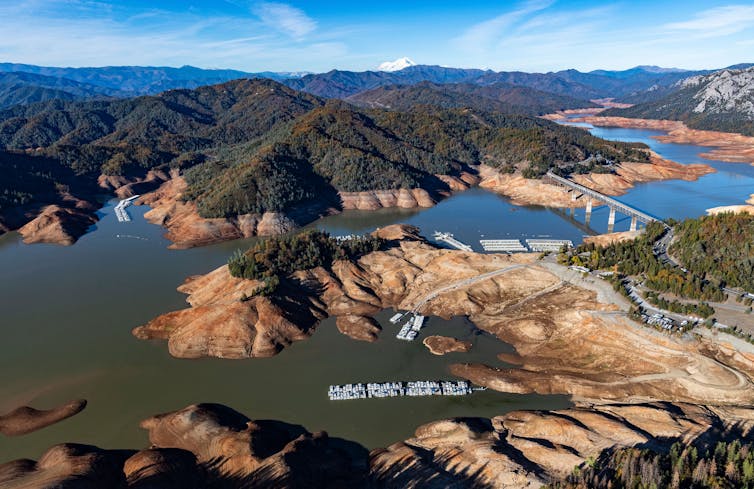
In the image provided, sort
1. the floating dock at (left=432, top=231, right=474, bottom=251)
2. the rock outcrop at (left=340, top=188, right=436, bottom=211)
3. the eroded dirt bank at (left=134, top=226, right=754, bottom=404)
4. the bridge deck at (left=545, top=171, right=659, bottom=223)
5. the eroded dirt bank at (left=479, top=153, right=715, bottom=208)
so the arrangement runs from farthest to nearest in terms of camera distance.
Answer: the eroded dirt bank at (left=479, top=153, right=715, bottom=208) → the rock outcrop at (left=340, top=188, right=436, bottom=211) → the bridge deck at (left=545, top=171, right=659, bottom=223) → the floating dock at (left=432, top=231, right=474, bottom=251) → the eroded dirt bank at (left=134, top=226, right=754, bottom=404)

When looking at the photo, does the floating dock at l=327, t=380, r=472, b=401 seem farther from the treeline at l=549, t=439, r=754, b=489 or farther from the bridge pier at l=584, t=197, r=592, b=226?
the bridge pier at l=584, t=197, r=592, b=226

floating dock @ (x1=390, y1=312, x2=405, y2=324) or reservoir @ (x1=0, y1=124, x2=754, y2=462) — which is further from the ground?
floating dock @ (x1=390, y1=312, x2=405, y2=324)

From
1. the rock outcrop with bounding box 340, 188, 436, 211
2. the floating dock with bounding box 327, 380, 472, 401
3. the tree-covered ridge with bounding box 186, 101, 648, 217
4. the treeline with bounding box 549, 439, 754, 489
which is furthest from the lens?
the rock outcrop with bounding box 340, 188, 436, 211

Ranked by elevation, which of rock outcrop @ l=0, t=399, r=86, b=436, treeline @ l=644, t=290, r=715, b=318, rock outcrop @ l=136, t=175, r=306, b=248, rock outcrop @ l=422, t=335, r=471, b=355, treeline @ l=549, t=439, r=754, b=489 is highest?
rock outcrop @ l=136, t=175, r=306, b=248

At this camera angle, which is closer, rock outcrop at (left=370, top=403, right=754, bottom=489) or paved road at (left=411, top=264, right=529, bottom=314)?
rock outcrop at (left=370, top=403, right=754, bottom=489)

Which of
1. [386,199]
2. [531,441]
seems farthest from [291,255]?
[386,199]

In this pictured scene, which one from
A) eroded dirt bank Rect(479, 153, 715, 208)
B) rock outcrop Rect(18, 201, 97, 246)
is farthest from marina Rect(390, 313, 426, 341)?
rock outcrop Rect(18, 201, 97, 246)

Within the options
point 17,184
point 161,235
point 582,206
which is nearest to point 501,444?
point 161,235
